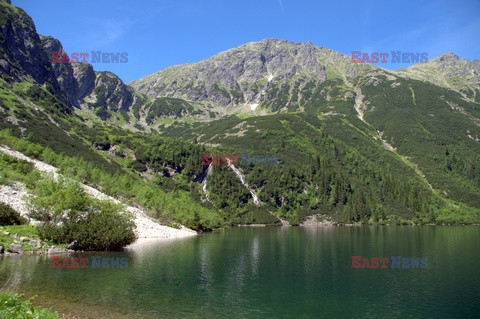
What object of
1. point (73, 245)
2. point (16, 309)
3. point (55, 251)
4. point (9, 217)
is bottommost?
point (55, 251)

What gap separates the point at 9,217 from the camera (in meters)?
53.4

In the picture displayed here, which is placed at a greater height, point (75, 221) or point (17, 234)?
point (75, 221)

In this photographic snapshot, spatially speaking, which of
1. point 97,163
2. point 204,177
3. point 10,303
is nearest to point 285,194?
point 204,177

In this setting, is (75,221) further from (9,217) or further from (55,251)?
(9,217)

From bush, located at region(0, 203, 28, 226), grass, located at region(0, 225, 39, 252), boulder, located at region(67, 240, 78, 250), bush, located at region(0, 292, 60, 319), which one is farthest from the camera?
bush, located at region(0, 203, 28, 226)

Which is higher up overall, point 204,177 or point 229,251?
point 204,177

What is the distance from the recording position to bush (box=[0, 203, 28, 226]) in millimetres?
52359

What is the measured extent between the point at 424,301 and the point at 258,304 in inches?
607

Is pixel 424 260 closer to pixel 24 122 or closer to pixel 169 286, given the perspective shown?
pixel 169 286

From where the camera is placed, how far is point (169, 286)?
1395 inches

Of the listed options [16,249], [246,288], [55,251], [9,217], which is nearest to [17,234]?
[9,217]

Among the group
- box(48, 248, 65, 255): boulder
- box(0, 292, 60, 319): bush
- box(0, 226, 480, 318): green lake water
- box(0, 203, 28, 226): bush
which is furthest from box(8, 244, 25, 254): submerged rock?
box(0, 292, 60, 319): bush

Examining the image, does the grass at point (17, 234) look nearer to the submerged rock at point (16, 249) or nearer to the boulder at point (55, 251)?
the submerged rock at point (16, 249)

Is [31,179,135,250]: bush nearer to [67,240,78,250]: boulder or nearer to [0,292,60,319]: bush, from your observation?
[67,240,78,250]: boulder
